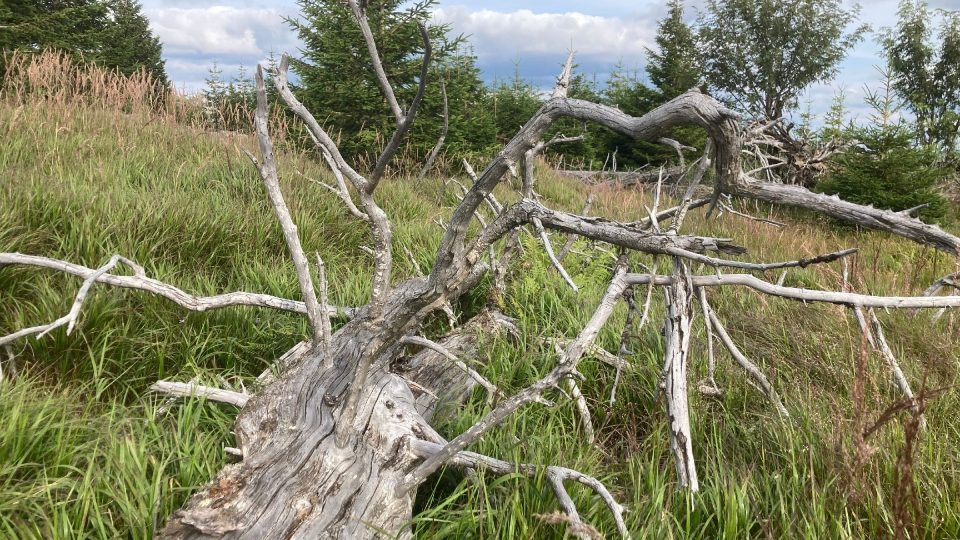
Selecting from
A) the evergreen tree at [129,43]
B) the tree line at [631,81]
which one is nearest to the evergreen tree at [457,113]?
the tree line at [631,81]

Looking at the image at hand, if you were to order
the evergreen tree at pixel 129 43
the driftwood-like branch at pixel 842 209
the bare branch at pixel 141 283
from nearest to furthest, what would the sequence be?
the driftwood-like branch at pixel 842 209, the bare branch at pixel 141 283, the evergreen tree at pixel 129 43

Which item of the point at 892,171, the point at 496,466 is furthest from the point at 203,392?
the point at 892,171

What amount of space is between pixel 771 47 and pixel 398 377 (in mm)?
25054

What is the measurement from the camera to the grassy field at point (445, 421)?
1.83 m

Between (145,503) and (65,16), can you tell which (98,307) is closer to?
(145,503)

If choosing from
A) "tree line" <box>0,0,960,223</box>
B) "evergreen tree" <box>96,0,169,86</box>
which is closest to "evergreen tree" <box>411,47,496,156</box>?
"tree line" <box>0,0,960,223</box>

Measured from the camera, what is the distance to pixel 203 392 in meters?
2.38

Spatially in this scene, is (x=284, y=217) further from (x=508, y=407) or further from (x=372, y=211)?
(x=508, y=407)

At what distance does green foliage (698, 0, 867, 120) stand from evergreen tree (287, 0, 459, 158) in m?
16.6

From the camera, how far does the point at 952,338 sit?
3.29 meters

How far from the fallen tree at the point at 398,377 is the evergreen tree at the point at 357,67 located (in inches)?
266

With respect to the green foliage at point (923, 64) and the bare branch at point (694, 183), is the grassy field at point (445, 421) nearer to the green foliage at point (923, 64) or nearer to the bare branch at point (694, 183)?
the bare branch at point (694, 183)

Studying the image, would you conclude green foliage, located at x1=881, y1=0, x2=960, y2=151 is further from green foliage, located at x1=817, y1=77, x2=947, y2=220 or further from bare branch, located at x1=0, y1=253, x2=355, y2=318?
bare branch, located at x1=0, y1=253, x2=355, y2=318

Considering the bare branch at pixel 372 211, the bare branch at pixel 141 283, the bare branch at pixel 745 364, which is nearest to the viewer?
the bare branch at pixel 372 211
